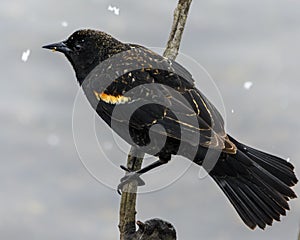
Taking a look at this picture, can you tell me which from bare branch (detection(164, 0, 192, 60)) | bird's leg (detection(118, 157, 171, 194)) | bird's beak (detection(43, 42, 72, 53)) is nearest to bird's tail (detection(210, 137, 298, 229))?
bird's leg (detection(118, 157, 171, 194))

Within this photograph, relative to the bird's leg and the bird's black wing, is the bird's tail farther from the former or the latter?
the bird's leg

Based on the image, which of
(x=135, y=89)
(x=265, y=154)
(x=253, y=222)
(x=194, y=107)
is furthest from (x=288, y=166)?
(x=135, y=89)

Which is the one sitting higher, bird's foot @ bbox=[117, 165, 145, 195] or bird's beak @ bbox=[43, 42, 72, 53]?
bird's beak @ bbox=[43, 42, 72, 53]

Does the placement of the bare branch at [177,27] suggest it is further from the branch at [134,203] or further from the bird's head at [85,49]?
the bird's head at [85,49]

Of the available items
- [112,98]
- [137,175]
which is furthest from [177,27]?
[137,175]

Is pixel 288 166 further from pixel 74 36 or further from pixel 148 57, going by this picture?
pixel 74 36

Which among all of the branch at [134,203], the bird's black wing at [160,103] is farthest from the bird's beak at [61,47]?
the branch at [134,203]
